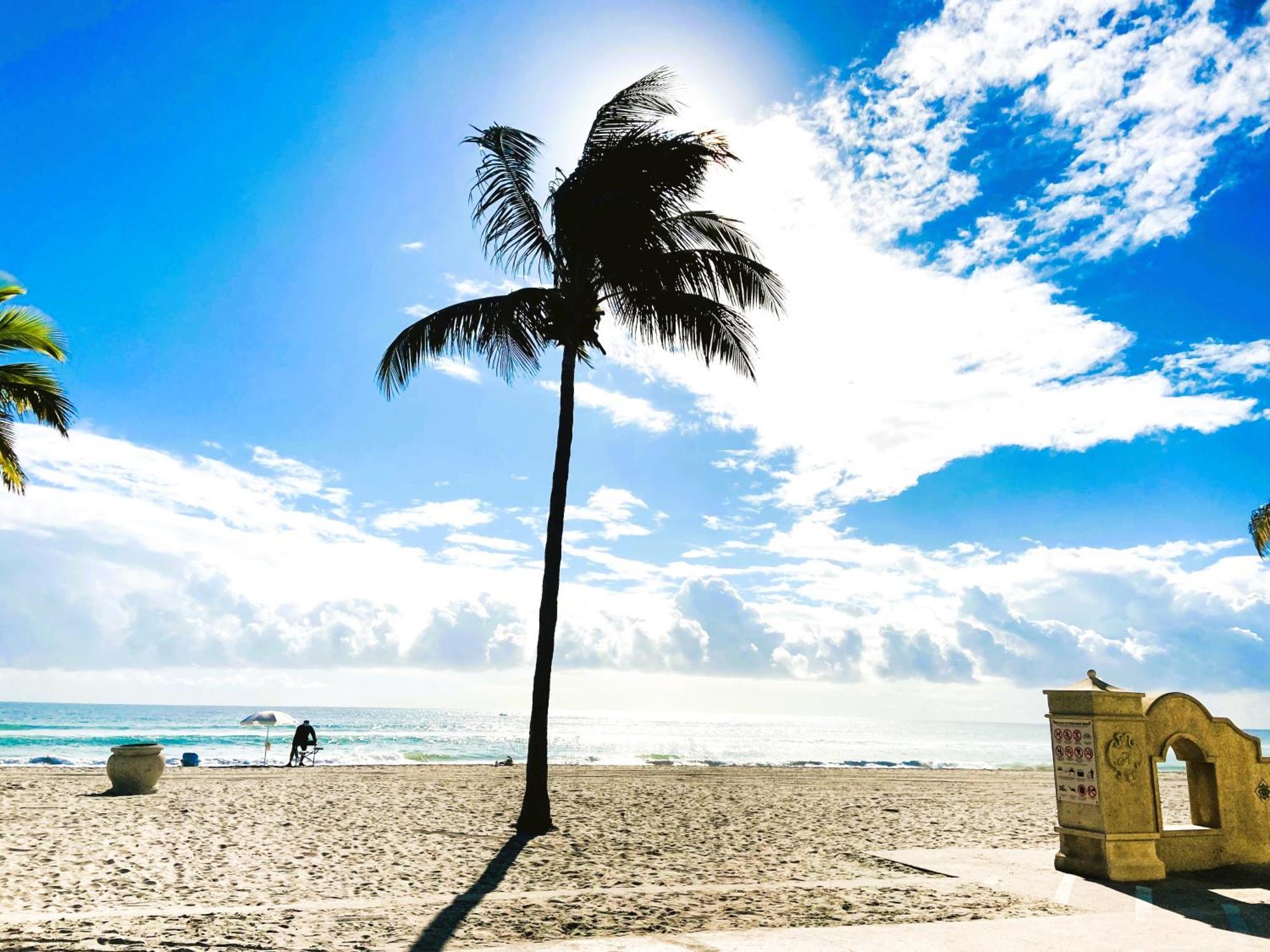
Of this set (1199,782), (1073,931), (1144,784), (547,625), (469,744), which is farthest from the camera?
(469,744)

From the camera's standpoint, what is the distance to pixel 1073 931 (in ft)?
19.6

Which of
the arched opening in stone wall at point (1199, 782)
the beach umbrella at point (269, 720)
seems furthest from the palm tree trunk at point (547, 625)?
the beach umbrella at point (269, 720)

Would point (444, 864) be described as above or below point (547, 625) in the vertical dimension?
below

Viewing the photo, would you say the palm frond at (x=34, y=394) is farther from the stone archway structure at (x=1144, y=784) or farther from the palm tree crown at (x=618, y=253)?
the stone archway structure at (x=1144, y=784)

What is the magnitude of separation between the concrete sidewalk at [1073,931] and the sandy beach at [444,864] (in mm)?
425

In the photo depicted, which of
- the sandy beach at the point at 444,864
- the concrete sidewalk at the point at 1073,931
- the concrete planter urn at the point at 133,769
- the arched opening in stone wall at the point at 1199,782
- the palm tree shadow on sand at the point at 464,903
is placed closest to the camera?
the concrete sidewalk at the point at 1073,931

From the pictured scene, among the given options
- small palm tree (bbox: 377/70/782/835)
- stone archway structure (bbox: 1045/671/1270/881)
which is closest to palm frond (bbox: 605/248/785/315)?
small palm tree (bbox: 377/70/782/835)

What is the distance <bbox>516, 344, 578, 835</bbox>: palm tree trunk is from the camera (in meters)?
11.5

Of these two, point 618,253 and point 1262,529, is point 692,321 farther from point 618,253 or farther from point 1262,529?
point 1262,529

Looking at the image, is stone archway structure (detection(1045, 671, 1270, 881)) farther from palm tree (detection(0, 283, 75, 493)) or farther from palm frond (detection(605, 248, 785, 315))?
palm tree (detection(0, 283, 75, 493))

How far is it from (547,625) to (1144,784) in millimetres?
7506

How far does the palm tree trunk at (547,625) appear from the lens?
37.8ft

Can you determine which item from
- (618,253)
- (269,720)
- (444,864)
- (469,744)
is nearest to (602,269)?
(618,253)

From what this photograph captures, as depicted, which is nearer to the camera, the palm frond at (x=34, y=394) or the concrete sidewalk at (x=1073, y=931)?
the concrete sidewalk at (x=1073, y=931)
